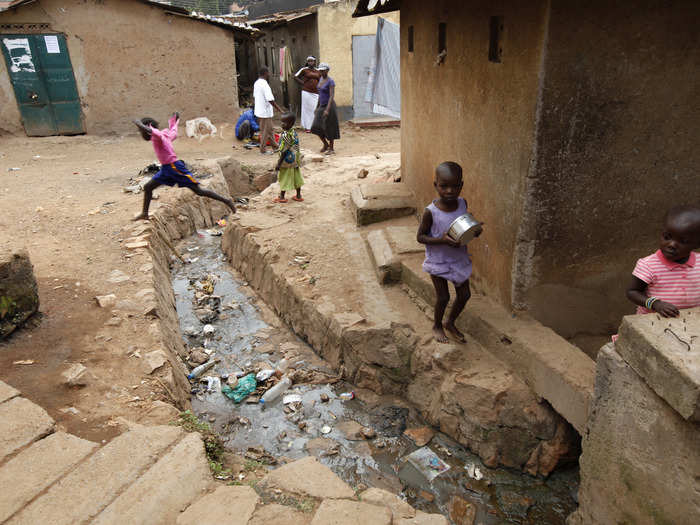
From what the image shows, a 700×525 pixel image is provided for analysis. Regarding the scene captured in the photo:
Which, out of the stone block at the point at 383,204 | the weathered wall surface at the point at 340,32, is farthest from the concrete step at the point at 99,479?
the weathered wall surface at the point at 340,32

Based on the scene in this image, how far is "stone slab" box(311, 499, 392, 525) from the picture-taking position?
2121 mm

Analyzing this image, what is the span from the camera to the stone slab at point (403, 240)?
4900 millimetres

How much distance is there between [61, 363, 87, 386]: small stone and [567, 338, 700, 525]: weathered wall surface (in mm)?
3093

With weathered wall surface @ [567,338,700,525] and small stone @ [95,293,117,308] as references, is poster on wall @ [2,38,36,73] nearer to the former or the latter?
small stone @ [95,293,117,308]

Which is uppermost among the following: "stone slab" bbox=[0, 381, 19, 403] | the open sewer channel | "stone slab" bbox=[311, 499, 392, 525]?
"stone slab" bbox=[0, 381, 19, 403]

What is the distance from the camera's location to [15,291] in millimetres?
3744

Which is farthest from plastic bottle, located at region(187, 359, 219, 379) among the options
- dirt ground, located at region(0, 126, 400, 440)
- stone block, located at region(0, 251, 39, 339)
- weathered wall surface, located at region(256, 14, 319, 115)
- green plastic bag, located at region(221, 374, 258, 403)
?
weathered wall surface, located at region(256, 14, 319, 115)

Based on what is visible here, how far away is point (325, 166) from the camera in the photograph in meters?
9.05

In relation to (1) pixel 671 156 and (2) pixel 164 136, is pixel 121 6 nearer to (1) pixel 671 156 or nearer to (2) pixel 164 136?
(2) pixel 164 136

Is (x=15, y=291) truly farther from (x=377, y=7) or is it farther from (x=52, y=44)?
(x=52, y=44)

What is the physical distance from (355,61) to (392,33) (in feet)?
4.64

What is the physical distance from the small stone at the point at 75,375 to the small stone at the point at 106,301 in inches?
38.5

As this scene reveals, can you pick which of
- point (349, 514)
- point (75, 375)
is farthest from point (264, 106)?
point (349, 514)

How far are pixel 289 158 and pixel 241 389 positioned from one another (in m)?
3.39
